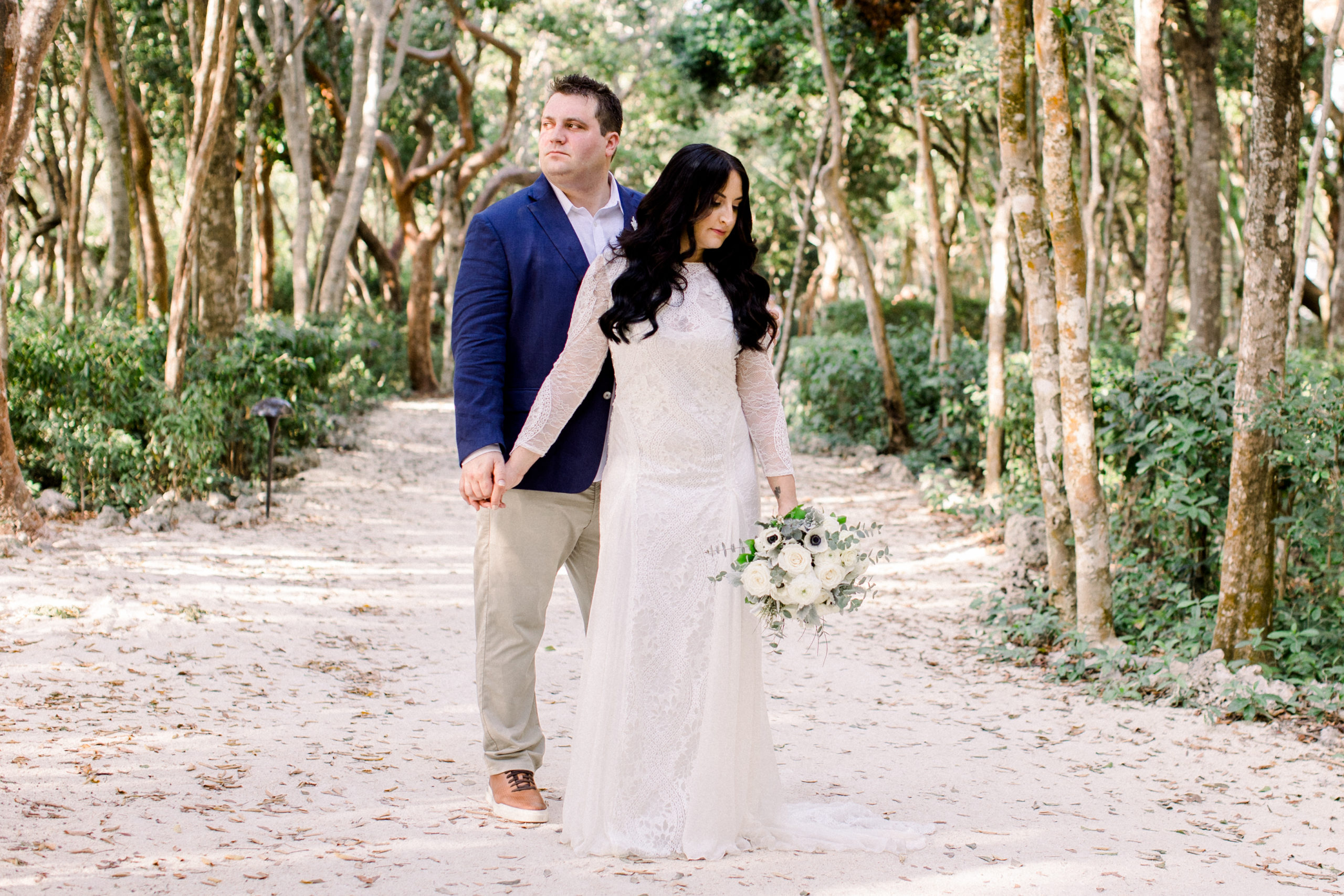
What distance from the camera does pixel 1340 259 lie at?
13.8 m

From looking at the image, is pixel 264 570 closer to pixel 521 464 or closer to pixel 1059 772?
pixel 521 464

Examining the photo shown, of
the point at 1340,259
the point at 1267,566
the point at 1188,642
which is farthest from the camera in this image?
the point at 1340,259

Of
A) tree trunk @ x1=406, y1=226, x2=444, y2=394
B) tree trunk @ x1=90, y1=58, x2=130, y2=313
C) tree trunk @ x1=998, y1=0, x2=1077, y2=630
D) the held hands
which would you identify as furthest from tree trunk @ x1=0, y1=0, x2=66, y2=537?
tree trunk @ x1=406, y1=226, x2=444, y2=394

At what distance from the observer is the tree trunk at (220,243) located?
A: 9367 mm

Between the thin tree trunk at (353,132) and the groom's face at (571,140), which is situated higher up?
the thin tree trunk at (353,132)

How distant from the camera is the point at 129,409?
7617mm

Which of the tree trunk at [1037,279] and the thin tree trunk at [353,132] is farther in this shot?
the thin tree trunk at [353,132]

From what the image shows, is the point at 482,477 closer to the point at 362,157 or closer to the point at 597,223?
the point at 597,223

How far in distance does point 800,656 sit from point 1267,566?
2.24 metres

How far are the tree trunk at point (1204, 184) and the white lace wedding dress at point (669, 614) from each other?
898 cm

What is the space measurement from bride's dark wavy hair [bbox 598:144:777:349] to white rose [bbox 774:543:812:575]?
637mm

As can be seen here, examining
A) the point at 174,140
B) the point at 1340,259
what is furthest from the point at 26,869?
the point at 174,140

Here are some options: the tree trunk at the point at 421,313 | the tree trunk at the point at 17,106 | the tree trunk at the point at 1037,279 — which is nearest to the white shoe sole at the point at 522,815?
the tree trunk at the point at 1037,279

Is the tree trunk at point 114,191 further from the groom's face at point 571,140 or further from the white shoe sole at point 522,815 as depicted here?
the white shoe sole at point 522,815
